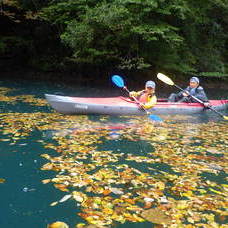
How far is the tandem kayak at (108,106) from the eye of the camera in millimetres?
8549

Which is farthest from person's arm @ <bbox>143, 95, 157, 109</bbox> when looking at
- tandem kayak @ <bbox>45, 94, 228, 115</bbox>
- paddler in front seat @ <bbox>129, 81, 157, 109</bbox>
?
tandem kayak @ <bbox>45, 94, 228, 115</bbox>

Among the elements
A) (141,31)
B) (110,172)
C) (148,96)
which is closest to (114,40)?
(141,31)

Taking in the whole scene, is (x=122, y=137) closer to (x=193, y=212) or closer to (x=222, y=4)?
(x=193, y=212)

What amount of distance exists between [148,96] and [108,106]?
1391mm

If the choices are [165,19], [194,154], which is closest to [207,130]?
[194,154]

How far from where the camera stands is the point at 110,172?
4688mm

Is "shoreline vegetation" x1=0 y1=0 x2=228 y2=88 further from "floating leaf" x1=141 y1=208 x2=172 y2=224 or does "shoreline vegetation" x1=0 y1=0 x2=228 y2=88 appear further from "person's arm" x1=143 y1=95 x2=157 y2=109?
"floating leaf" x1=141 y1=208 x2=172 y2=224

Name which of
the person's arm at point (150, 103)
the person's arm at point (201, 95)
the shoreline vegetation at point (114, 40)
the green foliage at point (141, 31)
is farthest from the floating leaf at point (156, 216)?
the shoreline vegetation at point (114, 40)

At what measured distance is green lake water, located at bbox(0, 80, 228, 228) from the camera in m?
3.47

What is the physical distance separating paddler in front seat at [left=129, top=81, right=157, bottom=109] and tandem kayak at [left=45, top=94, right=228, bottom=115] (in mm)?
251

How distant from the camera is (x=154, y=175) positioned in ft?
15.5

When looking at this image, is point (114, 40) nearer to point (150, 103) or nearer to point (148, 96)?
point (148, 96)

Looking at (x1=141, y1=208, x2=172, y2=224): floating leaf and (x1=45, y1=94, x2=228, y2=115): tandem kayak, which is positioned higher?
(x1=45, y1=94, x2=228, y2=115): tandem kayak

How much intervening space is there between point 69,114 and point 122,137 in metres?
2.43
